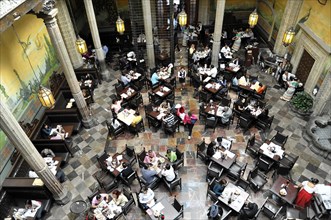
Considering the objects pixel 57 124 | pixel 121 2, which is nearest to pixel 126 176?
pixel 57 124

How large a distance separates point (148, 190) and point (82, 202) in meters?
2.36

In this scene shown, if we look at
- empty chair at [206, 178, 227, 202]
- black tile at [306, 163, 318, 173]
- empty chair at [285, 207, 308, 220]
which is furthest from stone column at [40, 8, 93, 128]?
black tile at [306, 163, 318, 173]

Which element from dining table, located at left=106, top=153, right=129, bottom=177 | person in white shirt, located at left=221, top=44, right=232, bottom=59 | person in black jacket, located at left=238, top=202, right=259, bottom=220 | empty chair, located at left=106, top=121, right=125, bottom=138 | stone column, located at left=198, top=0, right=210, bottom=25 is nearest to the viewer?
person in black jacket, located at left=238, top=202, right=259, bottom=220

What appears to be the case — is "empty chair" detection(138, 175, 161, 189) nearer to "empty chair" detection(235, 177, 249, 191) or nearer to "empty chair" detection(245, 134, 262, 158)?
"empty chair" detection(235, 177, 249, 191)

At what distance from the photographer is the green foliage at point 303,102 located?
11742 mm

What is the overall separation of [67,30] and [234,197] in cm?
1209

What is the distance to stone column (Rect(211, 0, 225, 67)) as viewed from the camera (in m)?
12.5

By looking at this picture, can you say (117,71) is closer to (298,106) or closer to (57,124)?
(57,124)

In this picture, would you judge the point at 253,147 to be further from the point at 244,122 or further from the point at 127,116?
the point at 127,116

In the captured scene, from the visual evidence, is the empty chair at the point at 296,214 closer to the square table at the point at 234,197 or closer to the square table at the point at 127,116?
the square table at the point at 234,197

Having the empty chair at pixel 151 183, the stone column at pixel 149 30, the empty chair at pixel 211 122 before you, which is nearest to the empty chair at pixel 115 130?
the empty chair at pixel 151 183

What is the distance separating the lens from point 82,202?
859cm

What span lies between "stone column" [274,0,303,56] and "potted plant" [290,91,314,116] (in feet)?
13.6

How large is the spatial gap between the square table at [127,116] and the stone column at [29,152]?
12.0ft
